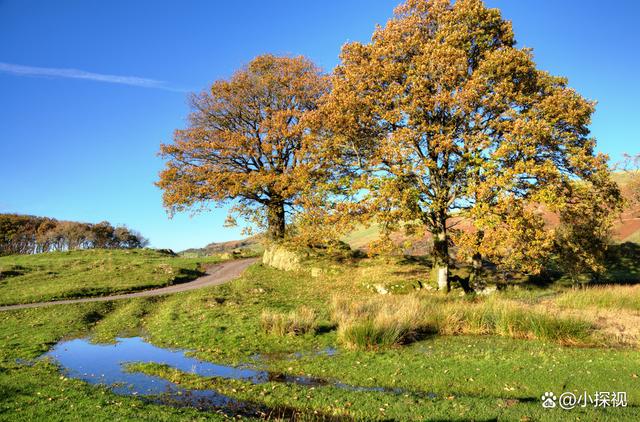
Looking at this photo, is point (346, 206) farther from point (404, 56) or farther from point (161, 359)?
point (161, 359)

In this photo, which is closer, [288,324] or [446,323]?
[446,323]

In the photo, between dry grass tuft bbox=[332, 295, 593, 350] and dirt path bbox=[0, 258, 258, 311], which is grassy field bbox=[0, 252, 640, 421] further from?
dirt path bbox=[0, 258, 258, 311]

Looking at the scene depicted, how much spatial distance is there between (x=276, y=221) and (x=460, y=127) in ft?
73.1

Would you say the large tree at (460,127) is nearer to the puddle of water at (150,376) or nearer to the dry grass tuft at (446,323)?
the dry grass tuft at (446,323)

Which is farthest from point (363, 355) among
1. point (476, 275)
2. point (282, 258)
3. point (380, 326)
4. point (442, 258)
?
point (282, 258)

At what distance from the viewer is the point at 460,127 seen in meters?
25.2

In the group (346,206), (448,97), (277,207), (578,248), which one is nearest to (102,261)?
(277,207)

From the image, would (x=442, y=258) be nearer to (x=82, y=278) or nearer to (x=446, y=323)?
(x=446, y=323)

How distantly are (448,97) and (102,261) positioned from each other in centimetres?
4060

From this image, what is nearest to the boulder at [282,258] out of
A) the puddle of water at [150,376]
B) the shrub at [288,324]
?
the shrub at [288,324]

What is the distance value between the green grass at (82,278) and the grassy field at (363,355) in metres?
5.76

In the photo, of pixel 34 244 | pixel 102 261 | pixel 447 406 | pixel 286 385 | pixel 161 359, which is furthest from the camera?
pixel 34 244

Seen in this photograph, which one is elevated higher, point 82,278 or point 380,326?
point 82,278

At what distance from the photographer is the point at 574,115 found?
2384cm
